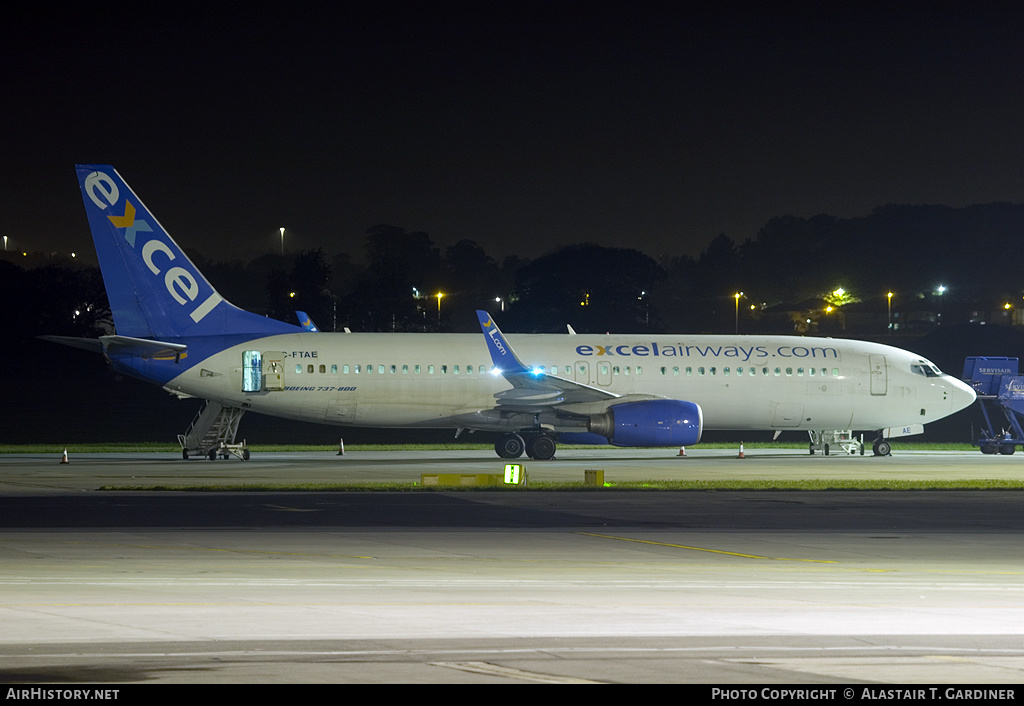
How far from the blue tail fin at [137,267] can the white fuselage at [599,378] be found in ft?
→ 5.69

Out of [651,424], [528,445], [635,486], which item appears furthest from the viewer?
[528,445]

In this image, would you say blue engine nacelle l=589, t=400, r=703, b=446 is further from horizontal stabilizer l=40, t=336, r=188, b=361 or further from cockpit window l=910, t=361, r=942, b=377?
horizontal stabilizer l=40, t=336, r=188, b=361

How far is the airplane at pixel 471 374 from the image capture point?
122 ft

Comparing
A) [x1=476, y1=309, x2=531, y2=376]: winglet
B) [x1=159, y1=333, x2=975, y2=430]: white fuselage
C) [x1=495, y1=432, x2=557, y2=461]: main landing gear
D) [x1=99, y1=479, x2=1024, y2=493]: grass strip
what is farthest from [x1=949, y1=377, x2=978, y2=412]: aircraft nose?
[x1=476, y1=309, x2=531, y2=376]: winglet

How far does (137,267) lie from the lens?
37312 mm

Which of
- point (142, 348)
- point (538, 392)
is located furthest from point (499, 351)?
point (142, 348)

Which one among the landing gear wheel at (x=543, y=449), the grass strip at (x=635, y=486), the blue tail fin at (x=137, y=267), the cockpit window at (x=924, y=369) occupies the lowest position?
the grass strip at (x=635, y=486)

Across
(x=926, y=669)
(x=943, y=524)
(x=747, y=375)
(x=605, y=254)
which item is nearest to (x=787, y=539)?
(x=943, y=524)

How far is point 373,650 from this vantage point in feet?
32.1

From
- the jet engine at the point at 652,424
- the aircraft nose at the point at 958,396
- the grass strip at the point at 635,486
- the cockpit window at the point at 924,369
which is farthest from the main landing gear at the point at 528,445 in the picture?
the aircraft nose at the point at 958,396

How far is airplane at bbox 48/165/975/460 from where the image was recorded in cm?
3722

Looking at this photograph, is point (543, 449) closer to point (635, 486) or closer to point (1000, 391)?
point (635, 486)

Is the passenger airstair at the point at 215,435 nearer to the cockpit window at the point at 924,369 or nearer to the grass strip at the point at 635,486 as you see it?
the grass strip at the point at 635,486

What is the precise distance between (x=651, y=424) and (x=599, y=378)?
2.89 metres
